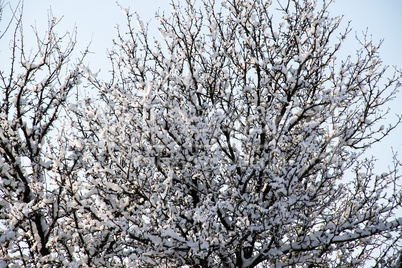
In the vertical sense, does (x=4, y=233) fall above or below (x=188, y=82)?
below

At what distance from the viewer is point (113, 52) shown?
7059mm

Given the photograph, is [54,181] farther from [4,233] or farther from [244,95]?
[244,95]

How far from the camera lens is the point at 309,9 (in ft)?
22.9

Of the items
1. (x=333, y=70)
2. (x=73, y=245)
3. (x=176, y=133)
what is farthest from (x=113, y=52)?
(x=333, y=70)

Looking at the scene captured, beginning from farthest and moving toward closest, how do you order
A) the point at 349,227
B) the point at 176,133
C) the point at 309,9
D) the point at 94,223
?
the point at 309,9
the point at 176,133
the point at 349,227
the point at 94,223

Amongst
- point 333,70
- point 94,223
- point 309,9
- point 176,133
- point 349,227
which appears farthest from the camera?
point 309,9

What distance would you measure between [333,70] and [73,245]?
6267 millimetres

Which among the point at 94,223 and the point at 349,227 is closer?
the point at 94,223

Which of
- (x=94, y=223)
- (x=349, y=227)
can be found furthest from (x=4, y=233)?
(x=349, y=227)

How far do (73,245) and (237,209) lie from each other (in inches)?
133

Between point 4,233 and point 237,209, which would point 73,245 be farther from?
point 237,209

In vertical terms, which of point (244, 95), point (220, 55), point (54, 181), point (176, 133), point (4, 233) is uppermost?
point (220, 55)

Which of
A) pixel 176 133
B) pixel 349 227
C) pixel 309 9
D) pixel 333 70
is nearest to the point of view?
pixel 349 227

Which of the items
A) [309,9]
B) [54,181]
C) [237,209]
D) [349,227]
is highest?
[309,9]
